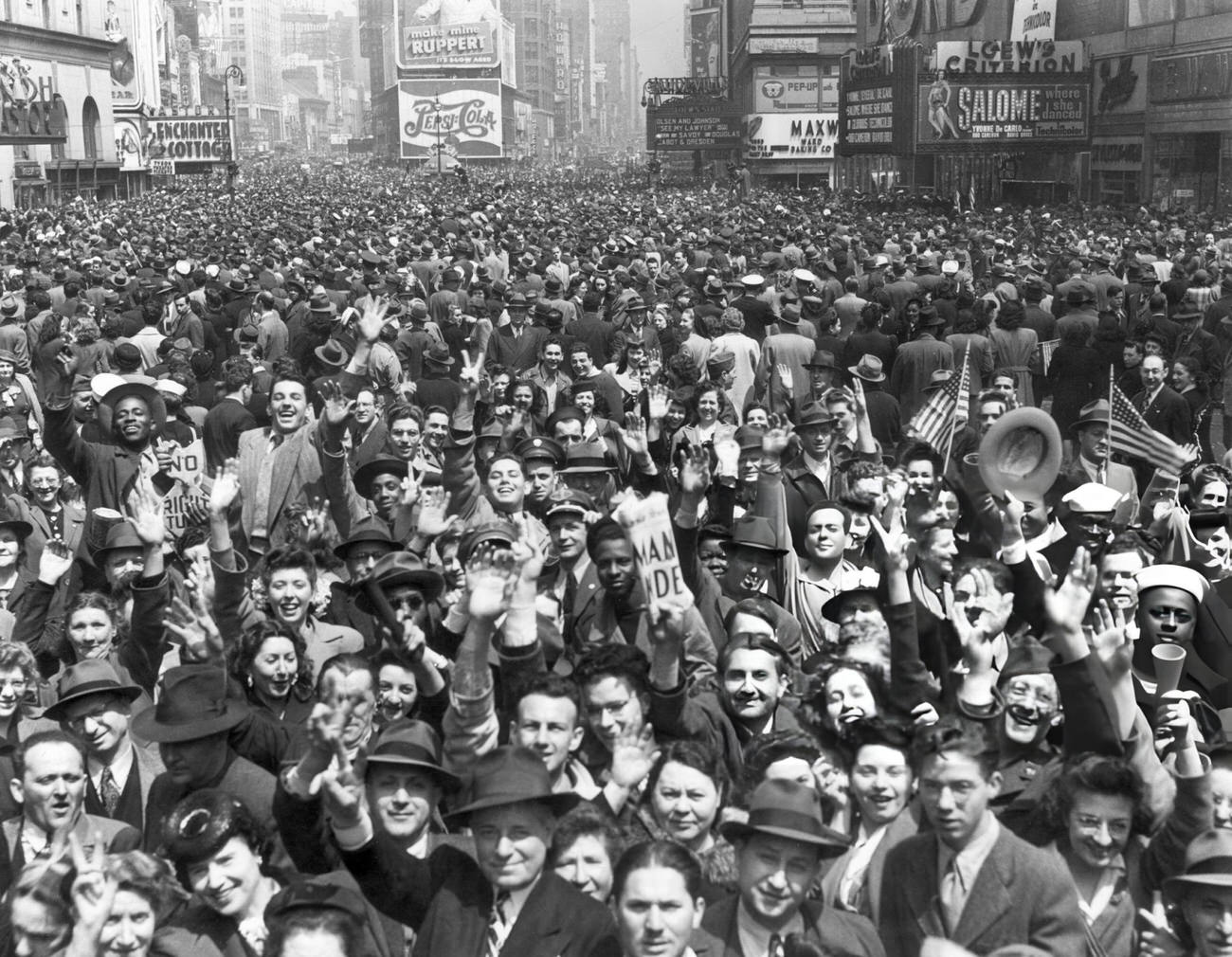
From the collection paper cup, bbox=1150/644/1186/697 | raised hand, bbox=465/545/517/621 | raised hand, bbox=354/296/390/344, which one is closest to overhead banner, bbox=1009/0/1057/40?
raised hand, bbox=354/296/390/344

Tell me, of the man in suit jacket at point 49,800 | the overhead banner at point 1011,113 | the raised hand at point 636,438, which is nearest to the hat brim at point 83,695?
the man in suit jacket at point 49,800

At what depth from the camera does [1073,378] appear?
41.4 ft

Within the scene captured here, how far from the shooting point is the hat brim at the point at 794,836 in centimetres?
444

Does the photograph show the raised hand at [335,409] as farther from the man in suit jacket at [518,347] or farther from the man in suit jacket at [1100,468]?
the man in suit jacket at [518,347]

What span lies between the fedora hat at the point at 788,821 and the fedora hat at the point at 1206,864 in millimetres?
795

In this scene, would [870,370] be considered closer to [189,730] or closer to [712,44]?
[189,730]

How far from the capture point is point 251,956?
14.8 ft

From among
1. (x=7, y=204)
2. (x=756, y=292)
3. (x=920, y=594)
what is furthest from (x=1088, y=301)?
(x=7, y=204)

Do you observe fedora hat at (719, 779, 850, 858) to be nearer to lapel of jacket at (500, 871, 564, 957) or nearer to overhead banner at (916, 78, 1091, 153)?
lapel of jacket at (500, 871, 564, 957)

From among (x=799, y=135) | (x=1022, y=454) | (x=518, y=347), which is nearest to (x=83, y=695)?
(x=1022, y=454)

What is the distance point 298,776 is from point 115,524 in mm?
3248

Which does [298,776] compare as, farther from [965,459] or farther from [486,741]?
[965,459]

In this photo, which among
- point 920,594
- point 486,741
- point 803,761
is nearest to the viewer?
point 803,761

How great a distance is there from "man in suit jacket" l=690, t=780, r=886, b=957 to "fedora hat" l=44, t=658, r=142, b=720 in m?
2.26
